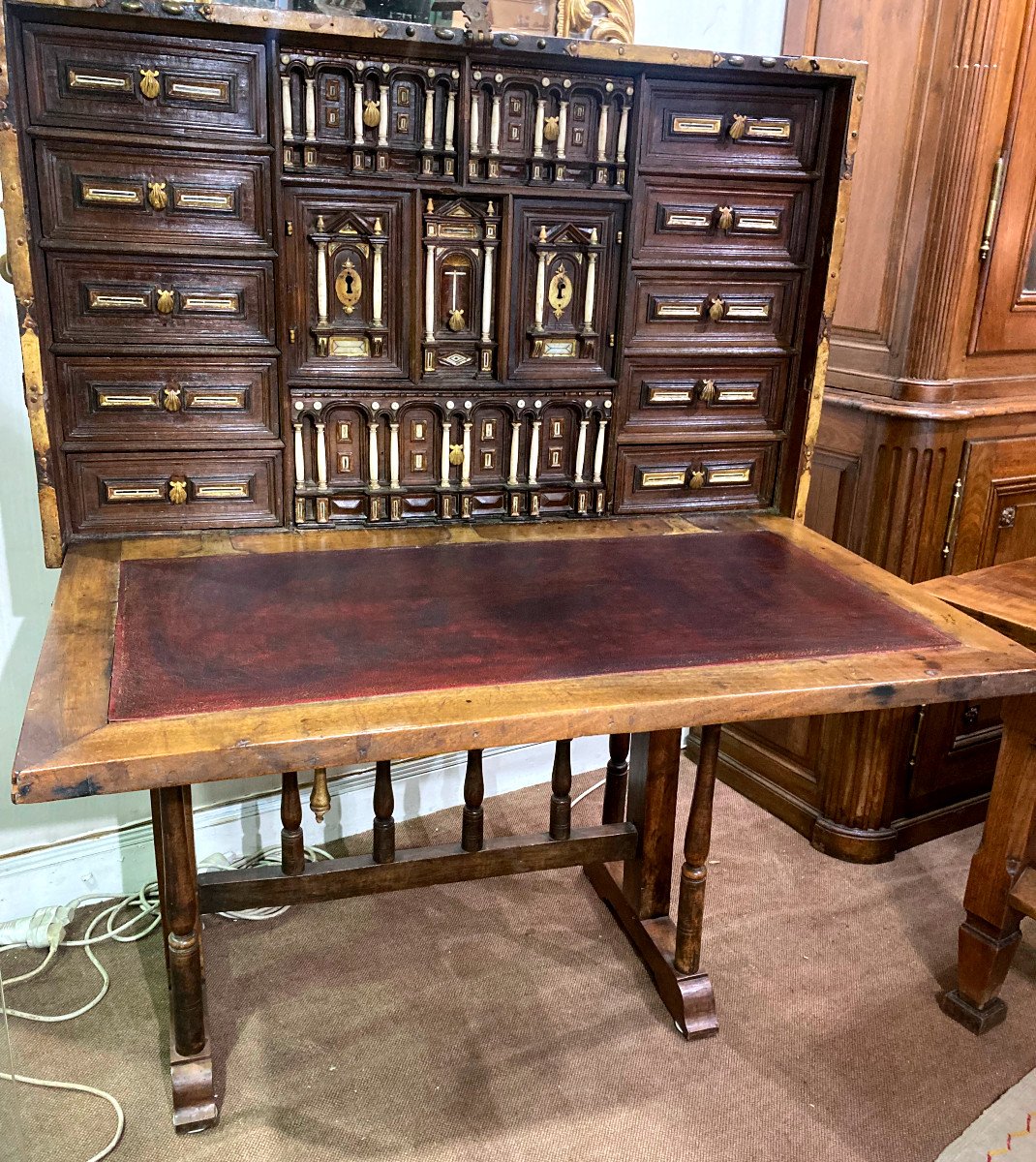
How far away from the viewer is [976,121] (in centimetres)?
241

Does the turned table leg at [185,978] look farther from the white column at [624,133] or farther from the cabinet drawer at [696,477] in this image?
the white column at [624,133]

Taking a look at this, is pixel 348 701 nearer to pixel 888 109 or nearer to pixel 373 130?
pixel 373 130

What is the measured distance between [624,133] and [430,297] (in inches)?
19.2

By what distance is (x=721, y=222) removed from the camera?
216cm

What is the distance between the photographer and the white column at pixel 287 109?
72.9 inches

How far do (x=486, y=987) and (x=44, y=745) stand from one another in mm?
1361

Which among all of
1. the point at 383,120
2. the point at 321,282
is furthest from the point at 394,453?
the point at 383,120

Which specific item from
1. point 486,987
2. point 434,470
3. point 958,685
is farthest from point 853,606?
point 486,987

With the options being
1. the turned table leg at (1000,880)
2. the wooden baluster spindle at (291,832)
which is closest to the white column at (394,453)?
the wooden baluster spindle at (291,832)

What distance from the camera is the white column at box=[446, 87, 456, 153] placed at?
6.38 feet

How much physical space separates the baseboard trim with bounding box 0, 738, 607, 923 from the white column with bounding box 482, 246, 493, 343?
1269 millimetres

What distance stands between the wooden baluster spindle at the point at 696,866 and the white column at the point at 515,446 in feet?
2.11

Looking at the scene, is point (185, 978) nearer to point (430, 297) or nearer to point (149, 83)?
point (430, 297)

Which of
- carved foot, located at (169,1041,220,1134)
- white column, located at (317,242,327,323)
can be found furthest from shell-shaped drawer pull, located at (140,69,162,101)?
carved foot, located at (169,1041,220,1134)
